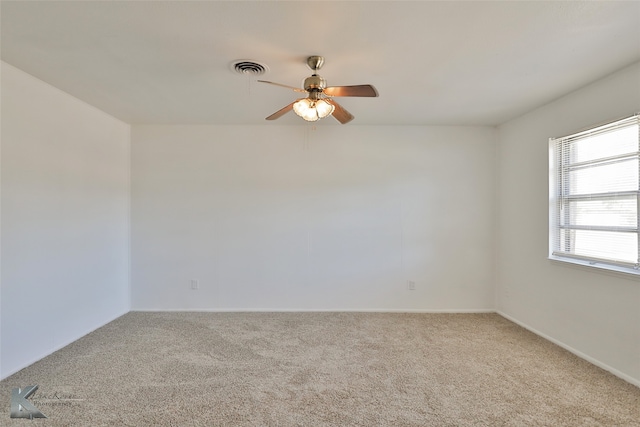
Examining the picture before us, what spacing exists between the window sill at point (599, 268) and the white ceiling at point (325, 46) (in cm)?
160

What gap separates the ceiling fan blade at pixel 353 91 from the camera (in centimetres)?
179

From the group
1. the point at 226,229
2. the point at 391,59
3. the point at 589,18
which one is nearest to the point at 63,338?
the point at 226,229

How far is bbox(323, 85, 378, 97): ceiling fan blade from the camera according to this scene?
179 centimetres

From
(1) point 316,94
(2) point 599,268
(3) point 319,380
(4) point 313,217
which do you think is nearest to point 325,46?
(1) point 316,94

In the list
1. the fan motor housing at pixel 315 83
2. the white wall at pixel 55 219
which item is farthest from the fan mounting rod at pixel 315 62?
the white wall at pixel 55 219

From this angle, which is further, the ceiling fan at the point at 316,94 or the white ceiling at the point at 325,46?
the ceiling fan at the point at 316,94

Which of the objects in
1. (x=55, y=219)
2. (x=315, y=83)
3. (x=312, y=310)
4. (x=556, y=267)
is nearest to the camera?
(x=315, y=83)

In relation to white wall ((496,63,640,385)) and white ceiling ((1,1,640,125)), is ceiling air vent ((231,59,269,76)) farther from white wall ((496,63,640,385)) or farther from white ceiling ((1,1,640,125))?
white wall ((496,63,640,385))

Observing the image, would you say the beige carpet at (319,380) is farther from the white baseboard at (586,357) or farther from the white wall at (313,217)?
the white wall at (313,217)

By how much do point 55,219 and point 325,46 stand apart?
9.56ft

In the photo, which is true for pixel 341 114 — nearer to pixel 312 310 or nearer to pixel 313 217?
pixel 313 217

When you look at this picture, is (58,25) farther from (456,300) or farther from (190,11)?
(456,300)

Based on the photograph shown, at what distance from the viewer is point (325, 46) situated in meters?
1.94

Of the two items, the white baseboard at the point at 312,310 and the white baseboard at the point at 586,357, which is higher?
the white baseboard at the point at 586,357
